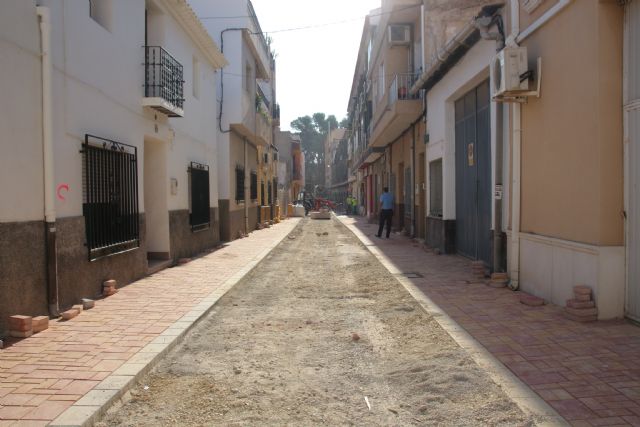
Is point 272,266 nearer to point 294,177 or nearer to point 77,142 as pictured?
point 77,142

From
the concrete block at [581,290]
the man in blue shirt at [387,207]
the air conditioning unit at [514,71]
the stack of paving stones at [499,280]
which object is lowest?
the stack of paving stones at [499,280]

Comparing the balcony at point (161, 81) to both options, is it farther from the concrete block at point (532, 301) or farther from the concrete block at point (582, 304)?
the concrete block at point (582, 304)

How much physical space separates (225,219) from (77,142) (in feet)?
31.1

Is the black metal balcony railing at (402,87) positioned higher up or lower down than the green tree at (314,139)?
lower down

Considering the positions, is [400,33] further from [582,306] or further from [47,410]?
[47,410]

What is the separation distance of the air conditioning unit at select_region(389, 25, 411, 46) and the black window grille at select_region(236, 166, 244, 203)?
6472mm

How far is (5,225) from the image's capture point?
4891 mm

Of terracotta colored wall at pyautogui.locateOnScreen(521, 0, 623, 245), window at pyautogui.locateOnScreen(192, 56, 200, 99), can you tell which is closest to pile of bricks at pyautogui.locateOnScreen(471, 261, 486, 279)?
terracotta colored wall at pyautogui.locateOnScreen(521, 0, 623, 245)

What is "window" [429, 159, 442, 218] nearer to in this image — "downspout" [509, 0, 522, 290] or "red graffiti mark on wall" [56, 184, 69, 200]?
"downspout" [509, 0, 522, 290]

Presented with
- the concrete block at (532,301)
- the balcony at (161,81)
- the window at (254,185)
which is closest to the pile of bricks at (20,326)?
the balcony at (161,81)

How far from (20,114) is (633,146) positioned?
20.1ft

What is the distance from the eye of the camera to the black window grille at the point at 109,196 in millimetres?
6809

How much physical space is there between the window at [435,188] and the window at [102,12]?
7.74 meters

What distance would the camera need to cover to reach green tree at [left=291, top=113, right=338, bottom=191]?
8594 centimetres
